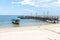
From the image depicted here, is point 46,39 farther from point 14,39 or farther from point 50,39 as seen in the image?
point 14,39

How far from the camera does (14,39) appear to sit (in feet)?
29.7

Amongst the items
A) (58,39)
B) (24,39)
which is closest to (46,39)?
(58,39)

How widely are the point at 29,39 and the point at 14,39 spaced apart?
43.8 inches

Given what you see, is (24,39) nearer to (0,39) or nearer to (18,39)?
(18,39)

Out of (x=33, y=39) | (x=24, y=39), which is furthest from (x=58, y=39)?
(x=24, y=39)

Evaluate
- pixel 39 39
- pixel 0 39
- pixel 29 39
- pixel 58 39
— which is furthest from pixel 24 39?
pixel 58 39

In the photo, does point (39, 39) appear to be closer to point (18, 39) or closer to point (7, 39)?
point (18, 39)

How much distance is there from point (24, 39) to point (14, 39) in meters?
0.74

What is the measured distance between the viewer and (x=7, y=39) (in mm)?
9070

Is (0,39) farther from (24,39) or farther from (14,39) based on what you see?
(24,39)

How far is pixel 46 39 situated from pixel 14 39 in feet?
7.71

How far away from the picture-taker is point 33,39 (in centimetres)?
900

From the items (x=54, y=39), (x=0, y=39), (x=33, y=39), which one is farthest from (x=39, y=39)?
(x=0, y=39)

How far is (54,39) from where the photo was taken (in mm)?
8680
